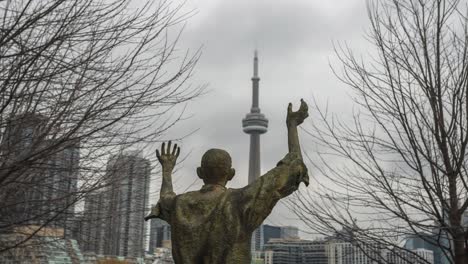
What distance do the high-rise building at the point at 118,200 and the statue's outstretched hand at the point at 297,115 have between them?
330cm

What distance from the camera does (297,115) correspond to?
3.41 meters

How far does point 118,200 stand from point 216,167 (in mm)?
4167

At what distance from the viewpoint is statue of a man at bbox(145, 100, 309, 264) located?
317cm

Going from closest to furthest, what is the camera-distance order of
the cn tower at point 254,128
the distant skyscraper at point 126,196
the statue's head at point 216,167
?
the statue's head at point 216,167, the distant skyscraper at point 126,196, the cn tower at point 254,128

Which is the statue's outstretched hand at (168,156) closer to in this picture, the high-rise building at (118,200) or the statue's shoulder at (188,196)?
the statue's shoulder at (188,196)

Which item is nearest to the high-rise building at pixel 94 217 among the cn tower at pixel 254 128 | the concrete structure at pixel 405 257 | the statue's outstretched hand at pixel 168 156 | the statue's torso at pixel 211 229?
the statue's outstretched hand at pixel 168 156

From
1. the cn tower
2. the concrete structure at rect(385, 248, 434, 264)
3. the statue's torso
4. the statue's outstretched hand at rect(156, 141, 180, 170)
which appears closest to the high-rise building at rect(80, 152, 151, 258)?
the statue's outstretched hand at rect(156, 141, 180, 170)

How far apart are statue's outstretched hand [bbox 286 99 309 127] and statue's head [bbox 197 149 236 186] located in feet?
1.39

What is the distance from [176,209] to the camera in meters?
3.36

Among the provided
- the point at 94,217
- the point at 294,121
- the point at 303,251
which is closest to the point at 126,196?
the point at 94,217

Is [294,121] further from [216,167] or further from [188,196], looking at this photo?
[188,196]

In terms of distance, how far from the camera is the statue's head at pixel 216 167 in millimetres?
3299

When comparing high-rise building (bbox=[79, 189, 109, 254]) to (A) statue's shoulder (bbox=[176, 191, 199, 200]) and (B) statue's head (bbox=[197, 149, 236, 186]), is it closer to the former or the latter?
(A) statue's shoulder (bbox=[176, 191, 199, 200])

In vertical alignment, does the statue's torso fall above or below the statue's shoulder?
below
